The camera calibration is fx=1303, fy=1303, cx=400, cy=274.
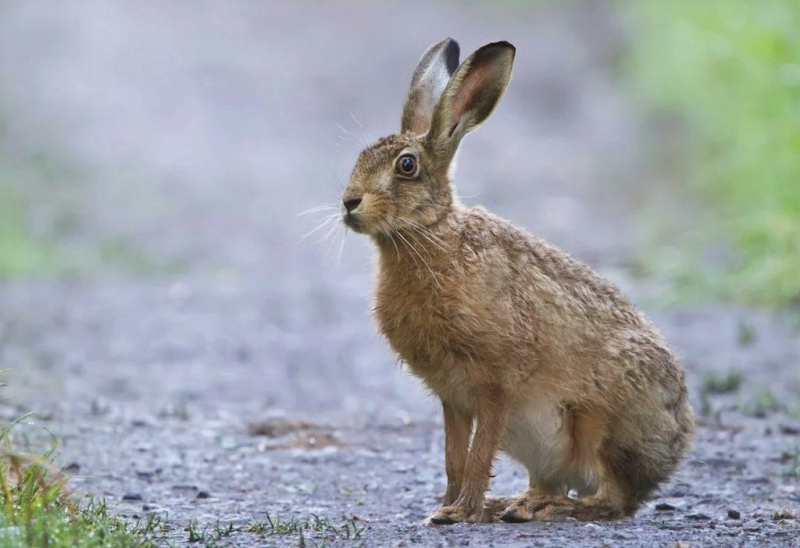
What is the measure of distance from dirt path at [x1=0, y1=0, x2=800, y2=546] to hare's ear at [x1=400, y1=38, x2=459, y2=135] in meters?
1.45

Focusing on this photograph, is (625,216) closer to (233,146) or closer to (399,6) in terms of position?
(233,146)

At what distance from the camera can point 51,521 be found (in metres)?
4.18

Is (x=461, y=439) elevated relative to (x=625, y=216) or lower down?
lower down

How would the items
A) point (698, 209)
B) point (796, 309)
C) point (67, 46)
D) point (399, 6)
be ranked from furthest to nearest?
1. point (399, 6)
2. point (67, 46)
3. point (698, 209)
4. point (796, 309)

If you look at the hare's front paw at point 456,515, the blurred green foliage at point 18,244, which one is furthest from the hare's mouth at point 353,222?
the blurred green foliage at point 18,244

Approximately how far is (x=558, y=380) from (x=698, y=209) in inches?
337

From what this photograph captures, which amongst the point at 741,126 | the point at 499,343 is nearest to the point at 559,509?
the point at 499,343

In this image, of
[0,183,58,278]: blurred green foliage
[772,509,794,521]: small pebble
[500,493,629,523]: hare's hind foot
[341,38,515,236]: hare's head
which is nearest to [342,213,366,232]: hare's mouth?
[341,38,515,236]: hare's head

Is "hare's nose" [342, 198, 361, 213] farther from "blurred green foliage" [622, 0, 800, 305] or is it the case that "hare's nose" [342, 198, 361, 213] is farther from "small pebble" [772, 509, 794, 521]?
"blurred green foliage" [622, 0, 800, 305]

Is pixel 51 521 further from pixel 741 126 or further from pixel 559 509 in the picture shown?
pixel 741 126

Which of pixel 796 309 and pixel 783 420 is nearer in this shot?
pixel 783 420

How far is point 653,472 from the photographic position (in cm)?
538

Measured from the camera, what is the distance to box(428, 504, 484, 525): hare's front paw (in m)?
5.11

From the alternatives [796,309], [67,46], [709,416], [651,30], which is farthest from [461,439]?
[67,46]
